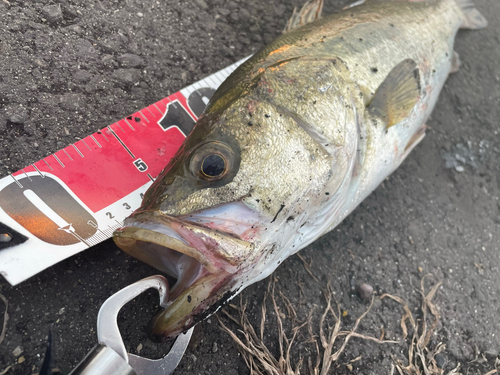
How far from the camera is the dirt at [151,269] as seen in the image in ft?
4.74

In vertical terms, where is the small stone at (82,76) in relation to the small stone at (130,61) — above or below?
above

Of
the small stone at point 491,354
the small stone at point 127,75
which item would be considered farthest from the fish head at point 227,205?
the small stone at point 491,354

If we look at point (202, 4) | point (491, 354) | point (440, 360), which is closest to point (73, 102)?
point (202, 4)

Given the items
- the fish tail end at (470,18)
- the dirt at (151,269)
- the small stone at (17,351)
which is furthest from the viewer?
the fish tail end at (470,18)

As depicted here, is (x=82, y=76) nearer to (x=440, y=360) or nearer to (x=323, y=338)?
(x=323, y=338)

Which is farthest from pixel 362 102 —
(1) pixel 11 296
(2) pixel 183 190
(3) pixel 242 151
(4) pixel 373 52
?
(1) pixel 11 296

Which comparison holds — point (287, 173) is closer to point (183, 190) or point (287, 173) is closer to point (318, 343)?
point (183, 190)

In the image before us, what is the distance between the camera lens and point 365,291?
72.7 inches

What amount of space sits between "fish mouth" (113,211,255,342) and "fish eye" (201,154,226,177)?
0.20 m

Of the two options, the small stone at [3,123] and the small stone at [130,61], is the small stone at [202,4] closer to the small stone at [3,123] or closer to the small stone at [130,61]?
the small stone at [130,61]

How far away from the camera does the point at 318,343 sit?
1.67 metres

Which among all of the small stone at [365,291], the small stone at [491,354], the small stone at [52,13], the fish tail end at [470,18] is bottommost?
the small stone at [491,354]

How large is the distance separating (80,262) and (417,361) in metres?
1.94

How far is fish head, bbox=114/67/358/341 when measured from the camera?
3.48 feet
